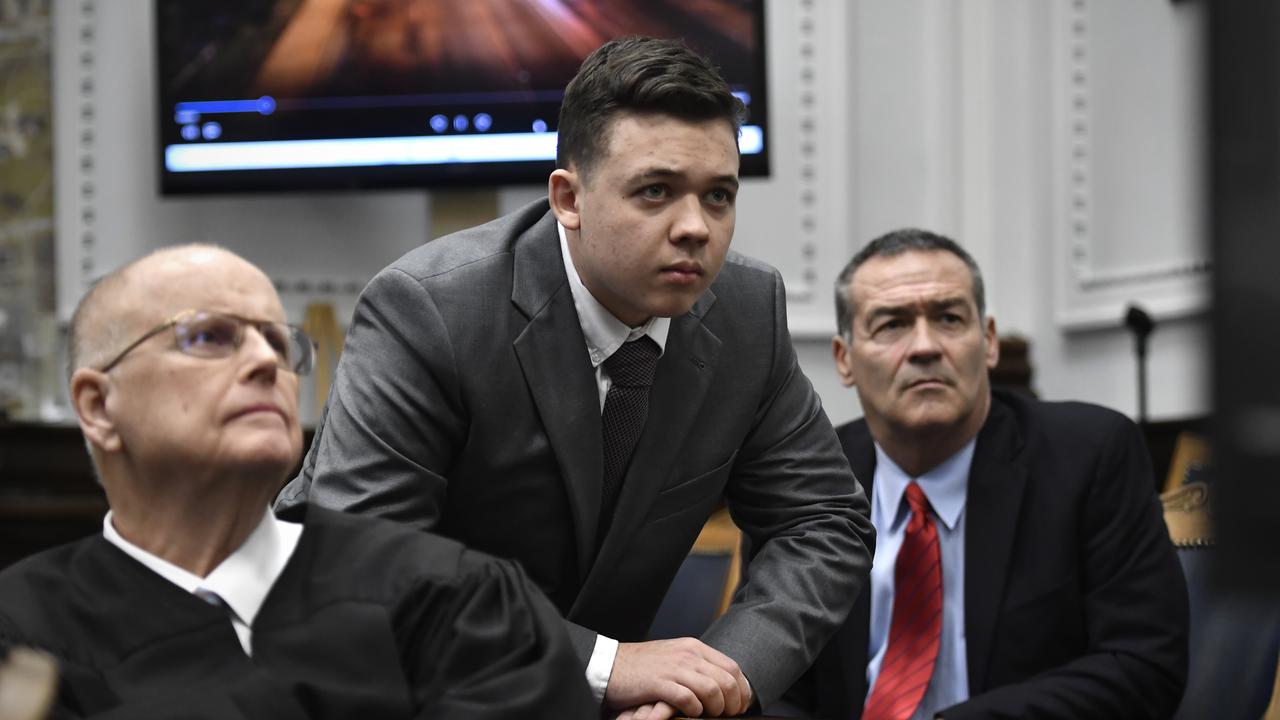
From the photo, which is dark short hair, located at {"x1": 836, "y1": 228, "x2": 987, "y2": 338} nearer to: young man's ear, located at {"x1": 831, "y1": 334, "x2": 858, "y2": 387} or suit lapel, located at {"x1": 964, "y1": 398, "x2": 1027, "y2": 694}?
young man's ear, located at {"x1": 831, "y1": 334, "x2": 858, "y2": 387}

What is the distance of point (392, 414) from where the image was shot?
1.86 metres

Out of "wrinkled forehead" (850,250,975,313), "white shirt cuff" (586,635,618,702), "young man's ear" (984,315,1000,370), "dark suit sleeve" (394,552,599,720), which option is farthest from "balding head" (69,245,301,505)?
"young man's ear" (984,315,1000,370)

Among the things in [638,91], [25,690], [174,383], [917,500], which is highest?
[638,91]

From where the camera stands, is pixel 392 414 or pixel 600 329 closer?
pixel 392 414

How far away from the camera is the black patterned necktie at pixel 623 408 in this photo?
203 centimetres

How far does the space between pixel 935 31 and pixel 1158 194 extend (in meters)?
0.93

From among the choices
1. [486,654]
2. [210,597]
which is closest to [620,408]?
[486,654]

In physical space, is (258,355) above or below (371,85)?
below

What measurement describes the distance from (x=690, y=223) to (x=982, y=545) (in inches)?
41.9

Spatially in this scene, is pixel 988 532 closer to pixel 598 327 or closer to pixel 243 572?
pixel 598 327

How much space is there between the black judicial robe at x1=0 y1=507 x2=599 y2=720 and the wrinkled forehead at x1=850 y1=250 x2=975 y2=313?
147cm

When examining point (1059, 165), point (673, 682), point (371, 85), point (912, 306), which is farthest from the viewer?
point (371, 85)

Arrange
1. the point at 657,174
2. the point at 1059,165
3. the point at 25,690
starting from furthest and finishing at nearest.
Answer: the point at 1059,165
the point at 657,174
the point at 25,690

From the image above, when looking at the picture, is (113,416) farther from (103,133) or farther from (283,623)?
(103,133)
